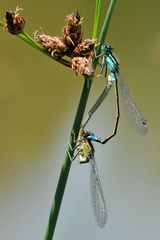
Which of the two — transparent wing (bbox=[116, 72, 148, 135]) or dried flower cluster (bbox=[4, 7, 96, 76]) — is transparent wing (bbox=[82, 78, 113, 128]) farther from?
dried flower cluster (bbox=[4, 7, 96, 76])

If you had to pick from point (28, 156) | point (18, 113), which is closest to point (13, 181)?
point (28, 156)

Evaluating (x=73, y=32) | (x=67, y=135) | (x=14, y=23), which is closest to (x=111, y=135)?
(x=73, y=32)

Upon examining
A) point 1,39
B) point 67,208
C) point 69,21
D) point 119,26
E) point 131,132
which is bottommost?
point 69,21

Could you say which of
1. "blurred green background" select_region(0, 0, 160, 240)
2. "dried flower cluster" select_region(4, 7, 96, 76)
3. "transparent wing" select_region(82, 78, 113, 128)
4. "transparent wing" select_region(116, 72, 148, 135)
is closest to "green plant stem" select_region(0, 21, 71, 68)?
"dried flower cluster" select_region(4, 7, 96, 76)

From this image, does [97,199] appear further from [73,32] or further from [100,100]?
[73,32]

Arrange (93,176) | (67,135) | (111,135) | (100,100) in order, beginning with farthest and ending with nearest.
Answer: (67,135) → (93,176) → (111,135) → (100,100)

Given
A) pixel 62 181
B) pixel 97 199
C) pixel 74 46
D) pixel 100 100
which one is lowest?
pixel 62 181

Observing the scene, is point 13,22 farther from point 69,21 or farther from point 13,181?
point 13,181
